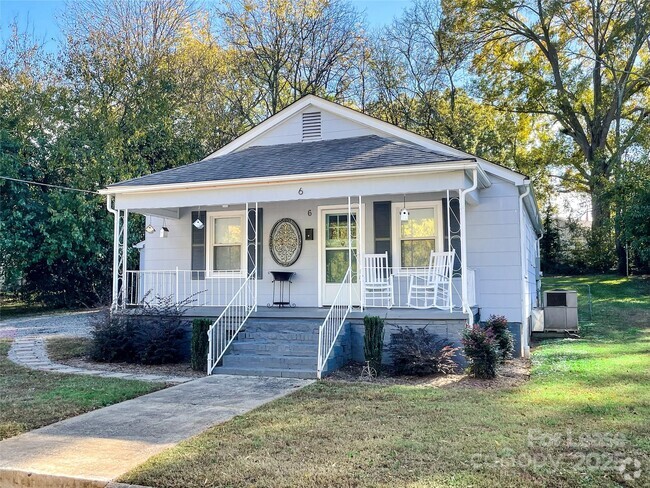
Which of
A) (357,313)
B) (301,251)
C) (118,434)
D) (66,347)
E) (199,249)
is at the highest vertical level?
(199,249)

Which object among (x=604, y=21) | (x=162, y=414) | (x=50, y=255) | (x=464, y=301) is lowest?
(x=162, y=414)

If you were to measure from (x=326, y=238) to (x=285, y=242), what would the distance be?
2.89ft

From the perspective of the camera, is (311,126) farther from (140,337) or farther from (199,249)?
(140,337)

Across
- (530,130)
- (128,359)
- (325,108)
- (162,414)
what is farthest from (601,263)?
(162,414)

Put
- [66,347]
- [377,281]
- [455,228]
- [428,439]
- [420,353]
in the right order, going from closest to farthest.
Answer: [428,439] < [420,353] < [377,281] < [455,228] < [66,347]

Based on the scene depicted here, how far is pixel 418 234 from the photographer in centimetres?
1024

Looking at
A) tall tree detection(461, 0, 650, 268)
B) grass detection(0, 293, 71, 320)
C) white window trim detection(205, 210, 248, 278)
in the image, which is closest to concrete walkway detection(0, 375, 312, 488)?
white window trim detection(205, 210, 248, 278)

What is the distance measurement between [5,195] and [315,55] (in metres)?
13.3

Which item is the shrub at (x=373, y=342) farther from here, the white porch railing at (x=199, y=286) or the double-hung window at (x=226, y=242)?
the double-hung window at (x=226, y=242)

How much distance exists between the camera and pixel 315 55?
22.8 metres

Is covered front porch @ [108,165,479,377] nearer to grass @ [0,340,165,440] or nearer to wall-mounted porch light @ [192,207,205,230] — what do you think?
wall-mounted porch light @ [192,207,205,230]

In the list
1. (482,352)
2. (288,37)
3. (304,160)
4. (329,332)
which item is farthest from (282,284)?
(288,37)

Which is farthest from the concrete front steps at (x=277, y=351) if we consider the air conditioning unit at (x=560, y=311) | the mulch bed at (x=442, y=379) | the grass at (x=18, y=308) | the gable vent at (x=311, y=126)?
the grass at (x=18, y=308)

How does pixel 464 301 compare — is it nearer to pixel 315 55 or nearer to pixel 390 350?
pixel 390 350
